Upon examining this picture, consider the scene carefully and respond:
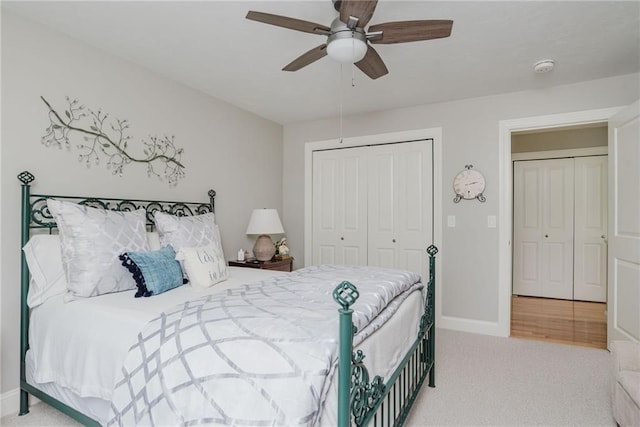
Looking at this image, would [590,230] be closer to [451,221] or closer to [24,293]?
[451,221]

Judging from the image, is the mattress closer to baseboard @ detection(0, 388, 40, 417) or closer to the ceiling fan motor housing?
baseboard @ detection(0, 388, 40, 417)

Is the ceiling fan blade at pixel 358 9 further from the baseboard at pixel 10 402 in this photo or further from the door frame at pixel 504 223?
the baseboard at pixel 10 402

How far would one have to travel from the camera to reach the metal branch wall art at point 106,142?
2.30m

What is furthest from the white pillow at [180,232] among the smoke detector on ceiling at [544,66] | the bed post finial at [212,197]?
the smoke detector on ceiling at [544,66]

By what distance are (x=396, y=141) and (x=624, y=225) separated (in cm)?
222

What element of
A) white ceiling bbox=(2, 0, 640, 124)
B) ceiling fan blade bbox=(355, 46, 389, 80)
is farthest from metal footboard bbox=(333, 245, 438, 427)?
white ceiling bbox=(2, 0, 640, 124)

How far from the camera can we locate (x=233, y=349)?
1.19 meters

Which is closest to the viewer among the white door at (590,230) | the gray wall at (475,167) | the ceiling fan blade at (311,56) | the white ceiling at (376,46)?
the ceiling fan blade at (311,56)

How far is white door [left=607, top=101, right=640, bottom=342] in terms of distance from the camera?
2.63m

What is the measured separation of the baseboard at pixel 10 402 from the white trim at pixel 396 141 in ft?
9.92

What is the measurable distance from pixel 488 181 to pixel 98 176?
3.54 meters

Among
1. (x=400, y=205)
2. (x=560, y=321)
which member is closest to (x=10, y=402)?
(x=400, y=205)

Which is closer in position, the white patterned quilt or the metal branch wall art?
the white patterned quilt

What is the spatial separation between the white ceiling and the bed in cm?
117
